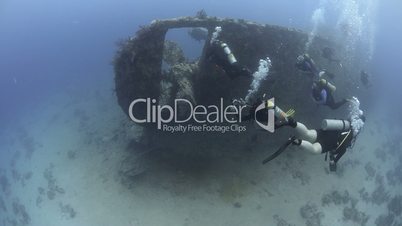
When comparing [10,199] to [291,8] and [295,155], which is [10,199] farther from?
[291,8]

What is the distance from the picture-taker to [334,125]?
8422mm

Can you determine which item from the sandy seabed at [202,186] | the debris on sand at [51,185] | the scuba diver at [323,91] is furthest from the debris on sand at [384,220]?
the debris on sand at [51,185]

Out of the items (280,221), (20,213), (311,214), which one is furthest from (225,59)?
(20,213)

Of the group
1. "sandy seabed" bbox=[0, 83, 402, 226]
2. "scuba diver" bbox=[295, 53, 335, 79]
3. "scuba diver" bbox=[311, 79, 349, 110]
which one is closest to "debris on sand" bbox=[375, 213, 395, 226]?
"sandy seabed" bbox=[0, 83, 402, 226]

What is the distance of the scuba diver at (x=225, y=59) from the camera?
9.58 metres

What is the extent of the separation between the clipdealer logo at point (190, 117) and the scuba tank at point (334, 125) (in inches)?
139

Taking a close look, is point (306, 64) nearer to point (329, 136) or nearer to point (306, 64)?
point (306, 64)

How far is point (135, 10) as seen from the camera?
99.2m

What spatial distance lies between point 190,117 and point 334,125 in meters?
4.60

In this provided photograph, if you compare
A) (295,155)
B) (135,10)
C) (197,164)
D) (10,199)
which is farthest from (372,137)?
(135,10)

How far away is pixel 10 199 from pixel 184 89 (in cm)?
1094

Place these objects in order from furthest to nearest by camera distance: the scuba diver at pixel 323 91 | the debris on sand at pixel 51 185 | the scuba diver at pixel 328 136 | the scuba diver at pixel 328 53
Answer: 1. the debris on sand at pixel 51 185
2. the scuba diver at pixel 328 53
3. the scuba diver at pixel 323 91
4. the scuba diver at pixel 328 136

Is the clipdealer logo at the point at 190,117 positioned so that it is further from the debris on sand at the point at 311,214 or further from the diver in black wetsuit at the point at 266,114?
the diver in black wetsuit at the point at 266,114

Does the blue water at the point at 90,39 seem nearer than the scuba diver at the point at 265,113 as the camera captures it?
No
